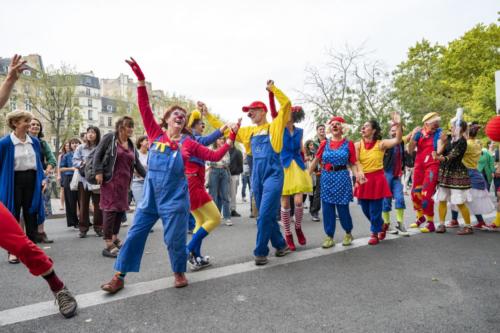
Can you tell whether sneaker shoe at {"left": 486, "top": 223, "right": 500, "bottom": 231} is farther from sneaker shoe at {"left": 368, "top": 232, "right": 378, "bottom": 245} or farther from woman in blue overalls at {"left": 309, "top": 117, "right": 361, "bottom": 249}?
woman in blue overalls at {"left": 309, "top": 117, "right": 361, "bottom": 249}

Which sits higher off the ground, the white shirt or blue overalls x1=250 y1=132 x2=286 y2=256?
the white shirt

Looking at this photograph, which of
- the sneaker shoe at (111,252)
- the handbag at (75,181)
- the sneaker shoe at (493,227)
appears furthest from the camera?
the handbag at (75,181)

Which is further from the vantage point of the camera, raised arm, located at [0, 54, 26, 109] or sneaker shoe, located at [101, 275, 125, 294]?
sneaker shoe, located at [101, 275, 125, 294]

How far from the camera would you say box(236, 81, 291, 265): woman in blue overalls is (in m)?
4.59

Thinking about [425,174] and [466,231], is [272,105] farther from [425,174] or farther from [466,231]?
[466,231]

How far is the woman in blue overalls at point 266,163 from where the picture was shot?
4.59 meters

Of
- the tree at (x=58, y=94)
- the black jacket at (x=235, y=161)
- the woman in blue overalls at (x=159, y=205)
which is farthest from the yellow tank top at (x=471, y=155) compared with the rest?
the tree at (x=58, y=94)

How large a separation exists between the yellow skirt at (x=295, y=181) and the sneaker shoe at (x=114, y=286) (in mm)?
2709

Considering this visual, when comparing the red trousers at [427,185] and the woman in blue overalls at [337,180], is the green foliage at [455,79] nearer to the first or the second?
the red trousers at [427,185]

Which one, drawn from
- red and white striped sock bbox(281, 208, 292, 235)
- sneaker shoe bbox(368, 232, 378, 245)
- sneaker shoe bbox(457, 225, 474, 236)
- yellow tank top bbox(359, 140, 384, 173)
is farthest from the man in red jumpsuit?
red and white striped sock bbox(281, 208, 292, 235)

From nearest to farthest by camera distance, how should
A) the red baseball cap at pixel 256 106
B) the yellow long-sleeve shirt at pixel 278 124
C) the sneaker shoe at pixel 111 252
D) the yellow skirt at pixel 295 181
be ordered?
the yellow long-sleeve shirt at pixel 278 124 → the red baseball cap at pixel 256 106 → the sneaker shoe at pixel 111 252 → the yellow skirt at pixel 295 181

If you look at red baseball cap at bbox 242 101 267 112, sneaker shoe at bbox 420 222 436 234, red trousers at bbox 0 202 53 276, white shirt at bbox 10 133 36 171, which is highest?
red baseball cap at bbox 242 101 267 112

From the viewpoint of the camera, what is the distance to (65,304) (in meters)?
3.13

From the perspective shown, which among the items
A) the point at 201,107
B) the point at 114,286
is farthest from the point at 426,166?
the point at 114,286
